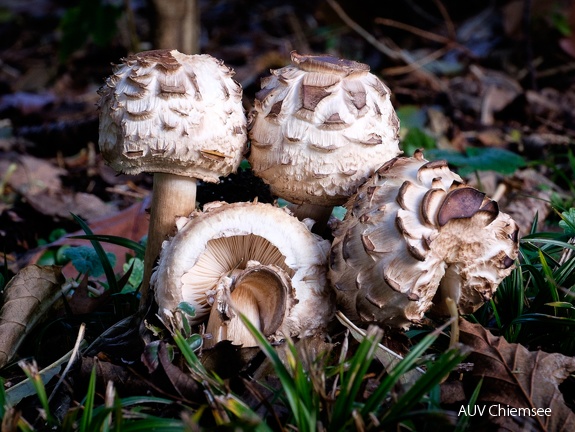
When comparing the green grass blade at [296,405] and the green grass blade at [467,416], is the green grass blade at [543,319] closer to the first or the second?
the green grass blade at [467,416]

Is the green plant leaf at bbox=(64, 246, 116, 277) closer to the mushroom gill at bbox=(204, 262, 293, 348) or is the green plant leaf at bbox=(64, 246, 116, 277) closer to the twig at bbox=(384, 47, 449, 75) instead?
the mushroom gill at bbox=(204, 262, 293, 348)

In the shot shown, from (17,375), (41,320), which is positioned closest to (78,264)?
(41,320)

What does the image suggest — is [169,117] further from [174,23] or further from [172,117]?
[174,23]

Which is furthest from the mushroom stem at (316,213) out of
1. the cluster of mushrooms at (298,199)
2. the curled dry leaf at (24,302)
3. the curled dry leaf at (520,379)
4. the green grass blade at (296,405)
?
the curled dry leaf at (24,302)

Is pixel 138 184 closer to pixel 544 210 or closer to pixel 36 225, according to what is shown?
pixel 36 225

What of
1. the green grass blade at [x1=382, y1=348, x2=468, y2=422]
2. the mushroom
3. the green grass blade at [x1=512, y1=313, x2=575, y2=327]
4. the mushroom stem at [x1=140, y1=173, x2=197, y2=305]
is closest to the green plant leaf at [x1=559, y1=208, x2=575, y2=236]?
the green grass blade at [x1=512, y1=313, x2=575, y2=327]
